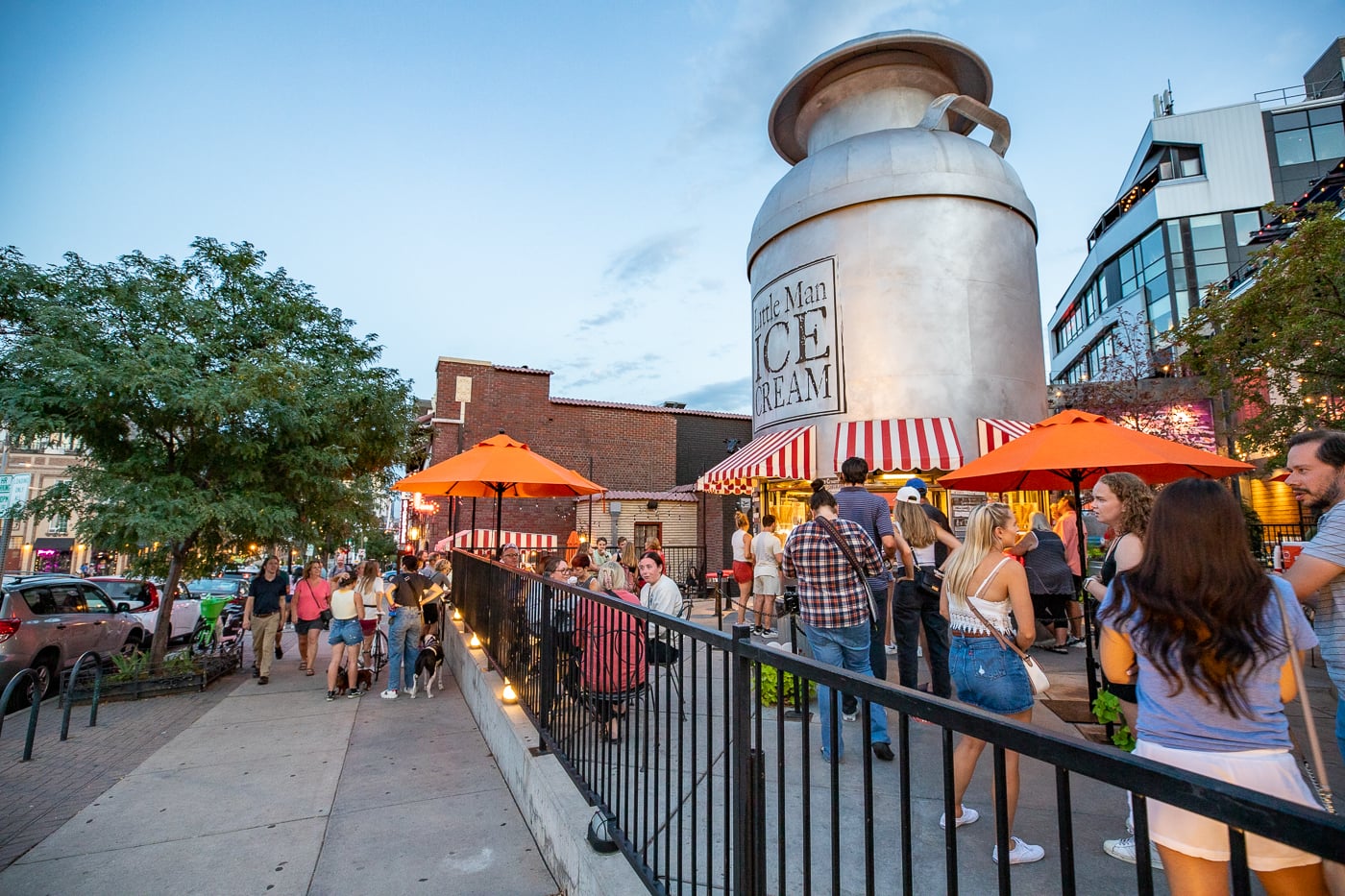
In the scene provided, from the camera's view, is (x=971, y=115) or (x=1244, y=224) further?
(x=1244, y=224)

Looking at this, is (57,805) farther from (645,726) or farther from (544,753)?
(645,726)

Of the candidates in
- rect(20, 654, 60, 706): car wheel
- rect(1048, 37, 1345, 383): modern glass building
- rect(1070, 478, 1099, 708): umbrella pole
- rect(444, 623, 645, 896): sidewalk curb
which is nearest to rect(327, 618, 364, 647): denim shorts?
rect(444, 623, 645, 896): sidewalk curb

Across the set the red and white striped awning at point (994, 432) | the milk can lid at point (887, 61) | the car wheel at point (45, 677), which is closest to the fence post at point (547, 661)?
the red and white striped awning at point (994, 432)

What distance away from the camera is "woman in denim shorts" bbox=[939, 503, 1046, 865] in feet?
11.1

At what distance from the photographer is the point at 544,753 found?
15.0 ft

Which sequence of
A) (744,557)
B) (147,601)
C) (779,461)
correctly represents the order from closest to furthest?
(779,461) → (744,557) → (147,601)

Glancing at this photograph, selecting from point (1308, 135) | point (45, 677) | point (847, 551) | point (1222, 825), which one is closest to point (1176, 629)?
point (1222, 825)

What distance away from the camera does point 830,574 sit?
181 inches

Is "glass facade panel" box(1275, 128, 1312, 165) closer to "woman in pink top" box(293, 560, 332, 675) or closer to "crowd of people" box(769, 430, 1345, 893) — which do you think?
"crowd of people" box(769, 430, 1345, 893)

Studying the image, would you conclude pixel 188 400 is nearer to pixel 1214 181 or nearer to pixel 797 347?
pixel 797 347

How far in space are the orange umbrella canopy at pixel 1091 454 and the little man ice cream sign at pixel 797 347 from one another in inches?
179

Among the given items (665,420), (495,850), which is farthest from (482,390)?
(495,850)

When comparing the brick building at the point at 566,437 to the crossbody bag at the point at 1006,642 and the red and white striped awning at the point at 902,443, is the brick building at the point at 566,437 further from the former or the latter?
the crossbody bag at the point at 1006,642

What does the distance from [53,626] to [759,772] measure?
11.9m
